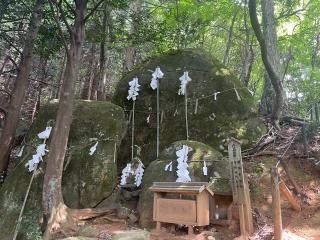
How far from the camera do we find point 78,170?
27.3 ft

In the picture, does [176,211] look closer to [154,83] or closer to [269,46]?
[154,83]

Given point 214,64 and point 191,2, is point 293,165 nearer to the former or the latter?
point 214,64

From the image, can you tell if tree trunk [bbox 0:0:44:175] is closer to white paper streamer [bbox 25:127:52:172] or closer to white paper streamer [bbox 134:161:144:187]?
white paper streamer [bbox 25:127:52:172]

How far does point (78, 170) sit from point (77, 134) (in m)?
1.09

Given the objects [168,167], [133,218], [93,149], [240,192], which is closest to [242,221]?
[240,192]

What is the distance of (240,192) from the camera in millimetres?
6422

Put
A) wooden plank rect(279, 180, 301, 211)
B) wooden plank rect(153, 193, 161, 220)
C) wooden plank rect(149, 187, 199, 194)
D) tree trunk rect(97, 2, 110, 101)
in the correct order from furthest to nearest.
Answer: tree trunk rect(97, 2, 110, 101)
wooden plank rect(279, 180, 301, 211)
wooden plank rect(153, 193, 161, 220)
wooden plank rect(149, 187, 199, 194)

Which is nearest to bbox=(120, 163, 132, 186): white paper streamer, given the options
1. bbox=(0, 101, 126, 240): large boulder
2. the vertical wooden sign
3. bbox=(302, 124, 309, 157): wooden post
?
bbox=(0, 101, 126, 240): large boulder

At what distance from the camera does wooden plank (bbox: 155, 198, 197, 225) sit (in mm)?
6293

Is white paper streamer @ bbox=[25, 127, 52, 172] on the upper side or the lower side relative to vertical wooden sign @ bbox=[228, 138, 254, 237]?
upper

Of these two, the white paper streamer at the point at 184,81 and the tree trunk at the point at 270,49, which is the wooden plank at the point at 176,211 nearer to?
the white paper streamer at the point at 184,81

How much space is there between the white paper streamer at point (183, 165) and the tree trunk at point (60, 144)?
8.60 feet

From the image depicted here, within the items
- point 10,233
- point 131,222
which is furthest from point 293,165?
point 10,233

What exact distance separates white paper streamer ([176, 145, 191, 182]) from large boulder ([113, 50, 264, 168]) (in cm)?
213
